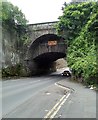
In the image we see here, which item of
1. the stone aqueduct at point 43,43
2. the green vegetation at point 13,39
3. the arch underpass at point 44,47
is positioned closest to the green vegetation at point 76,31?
the stone aqueduct at point 43,43

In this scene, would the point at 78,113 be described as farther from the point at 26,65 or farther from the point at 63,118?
the point at 26,65

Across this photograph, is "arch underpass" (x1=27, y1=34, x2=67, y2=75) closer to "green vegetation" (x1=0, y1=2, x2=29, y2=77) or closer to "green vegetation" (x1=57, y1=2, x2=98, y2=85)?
"green vegetation" (x1=0, y1=2, x2=29, y2=77)

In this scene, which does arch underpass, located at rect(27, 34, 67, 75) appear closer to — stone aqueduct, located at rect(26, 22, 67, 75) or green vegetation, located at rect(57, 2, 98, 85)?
stone aqueduct, located at rect(26, 22, 67, 75)

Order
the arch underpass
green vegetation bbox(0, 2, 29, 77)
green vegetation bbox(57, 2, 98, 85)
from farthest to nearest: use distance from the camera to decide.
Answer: the arch underpass, green vegetation bbox(0, 2, 29, 77), green vegetation bbox(57, 2, 98, 85)

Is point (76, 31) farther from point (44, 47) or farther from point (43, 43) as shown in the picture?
point (43, 43)

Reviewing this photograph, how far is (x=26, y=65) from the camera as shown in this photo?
5575 cm

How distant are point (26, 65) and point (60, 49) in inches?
252

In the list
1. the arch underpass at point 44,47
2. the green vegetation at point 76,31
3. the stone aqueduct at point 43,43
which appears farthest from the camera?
the arch underpass at point 44,47

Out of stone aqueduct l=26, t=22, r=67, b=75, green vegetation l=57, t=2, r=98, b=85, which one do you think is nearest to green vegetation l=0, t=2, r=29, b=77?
stone aqueduct l=26, t=22, r=67, b=75

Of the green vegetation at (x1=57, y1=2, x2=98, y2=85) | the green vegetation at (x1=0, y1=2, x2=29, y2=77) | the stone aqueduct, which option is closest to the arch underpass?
the stone aqueduct

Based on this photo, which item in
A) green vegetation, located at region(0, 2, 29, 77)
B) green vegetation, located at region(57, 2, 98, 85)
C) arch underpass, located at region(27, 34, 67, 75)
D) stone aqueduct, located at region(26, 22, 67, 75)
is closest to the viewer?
green vegetation, located at region(57, 2, 98, 85)

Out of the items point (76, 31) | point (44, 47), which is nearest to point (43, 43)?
point (44, 47)

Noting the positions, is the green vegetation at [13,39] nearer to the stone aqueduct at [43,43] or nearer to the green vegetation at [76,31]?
the stone aqueduct at [43,43]

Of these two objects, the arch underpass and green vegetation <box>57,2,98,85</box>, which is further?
the arch underpass
